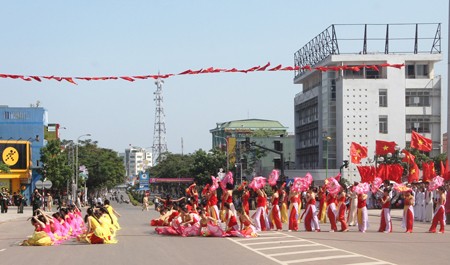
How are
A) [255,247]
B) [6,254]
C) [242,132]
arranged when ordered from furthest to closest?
[242,132] → [255,247] → [6,254]

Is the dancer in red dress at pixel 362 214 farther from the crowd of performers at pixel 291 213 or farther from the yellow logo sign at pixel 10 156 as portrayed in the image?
the yellow logo sign at pixel 10 156

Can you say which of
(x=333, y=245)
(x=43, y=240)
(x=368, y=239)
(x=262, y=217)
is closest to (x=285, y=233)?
(x=262, y=217)

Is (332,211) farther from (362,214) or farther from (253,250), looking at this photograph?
(253,250)

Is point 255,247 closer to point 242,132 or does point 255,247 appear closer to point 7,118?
point 7,118

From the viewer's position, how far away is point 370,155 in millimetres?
81500

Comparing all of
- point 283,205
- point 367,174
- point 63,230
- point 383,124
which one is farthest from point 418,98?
point 63,230

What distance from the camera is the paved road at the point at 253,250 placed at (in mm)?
18141

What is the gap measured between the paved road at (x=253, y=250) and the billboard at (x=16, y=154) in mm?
53947

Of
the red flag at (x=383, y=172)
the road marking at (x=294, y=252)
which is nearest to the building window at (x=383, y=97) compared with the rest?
the red flag at (x=383, y=172)

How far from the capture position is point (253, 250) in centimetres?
2092

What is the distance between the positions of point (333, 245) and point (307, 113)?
74420 millimetres

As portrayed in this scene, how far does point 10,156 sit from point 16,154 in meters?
0.71

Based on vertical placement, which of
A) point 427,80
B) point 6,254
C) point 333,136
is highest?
point 427,80

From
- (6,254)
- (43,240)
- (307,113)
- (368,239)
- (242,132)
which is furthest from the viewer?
(242,132)
